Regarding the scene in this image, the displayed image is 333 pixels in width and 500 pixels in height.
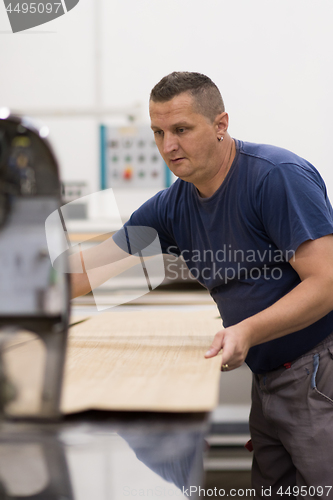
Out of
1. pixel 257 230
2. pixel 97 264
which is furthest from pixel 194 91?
pixel 97 264

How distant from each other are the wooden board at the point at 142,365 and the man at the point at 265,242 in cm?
15

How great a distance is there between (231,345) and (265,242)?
0.40 meters

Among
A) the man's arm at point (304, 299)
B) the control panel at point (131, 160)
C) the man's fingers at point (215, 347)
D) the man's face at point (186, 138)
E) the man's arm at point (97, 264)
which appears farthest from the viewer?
the control panel at point (131, 160)

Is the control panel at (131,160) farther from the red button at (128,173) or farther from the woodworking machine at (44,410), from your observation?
the woodworking machine at (44,410)

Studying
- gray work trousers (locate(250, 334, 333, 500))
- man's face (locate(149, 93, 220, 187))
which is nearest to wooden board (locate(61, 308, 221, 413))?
gray work trousers (locate(250, 334, 333, 500))

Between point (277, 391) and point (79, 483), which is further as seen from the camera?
point (277, 391)

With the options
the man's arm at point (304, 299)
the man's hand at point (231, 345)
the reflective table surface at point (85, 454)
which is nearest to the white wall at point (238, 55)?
the man's arm at point (304, 299)

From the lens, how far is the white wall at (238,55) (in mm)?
2621

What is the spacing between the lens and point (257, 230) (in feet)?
3.77

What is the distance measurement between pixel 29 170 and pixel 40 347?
8.8 inches

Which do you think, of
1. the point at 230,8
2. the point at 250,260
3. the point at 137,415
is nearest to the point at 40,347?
the point at 137,415

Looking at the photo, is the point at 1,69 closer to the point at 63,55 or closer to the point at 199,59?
the point at 63,55

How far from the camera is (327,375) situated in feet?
3.91

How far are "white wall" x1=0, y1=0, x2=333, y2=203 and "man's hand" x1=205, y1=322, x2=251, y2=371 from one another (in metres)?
1.97
